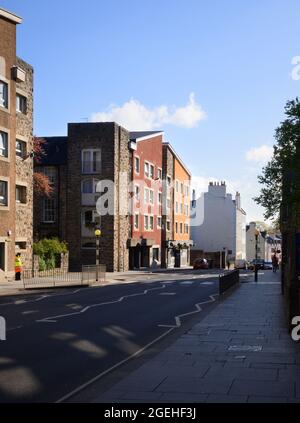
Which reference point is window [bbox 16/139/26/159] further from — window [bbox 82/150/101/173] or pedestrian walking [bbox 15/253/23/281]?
window [bbox 82/150/101/173]

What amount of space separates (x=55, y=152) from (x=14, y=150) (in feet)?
58.8

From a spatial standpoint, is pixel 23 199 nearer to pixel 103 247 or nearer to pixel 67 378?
pixel 103 247

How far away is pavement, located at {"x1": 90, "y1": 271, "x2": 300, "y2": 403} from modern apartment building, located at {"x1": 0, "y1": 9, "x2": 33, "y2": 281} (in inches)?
898

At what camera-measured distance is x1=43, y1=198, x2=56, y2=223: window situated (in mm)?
55469

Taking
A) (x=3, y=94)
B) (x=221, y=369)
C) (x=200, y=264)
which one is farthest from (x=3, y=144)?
(x=200, y=264)

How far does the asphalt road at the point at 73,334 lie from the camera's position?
32.9 feet

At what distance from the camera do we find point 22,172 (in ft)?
133

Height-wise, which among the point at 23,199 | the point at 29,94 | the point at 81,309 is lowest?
the point at 81,309

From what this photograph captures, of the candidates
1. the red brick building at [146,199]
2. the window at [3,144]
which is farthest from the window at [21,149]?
the red brick building at [146,199]

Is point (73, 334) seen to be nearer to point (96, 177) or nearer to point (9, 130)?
point (9, 130)

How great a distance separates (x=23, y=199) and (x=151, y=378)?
3258cm

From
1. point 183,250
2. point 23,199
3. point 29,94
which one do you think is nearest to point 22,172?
point 23,199

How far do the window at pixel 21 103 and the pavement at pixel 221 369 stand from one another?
27.0m

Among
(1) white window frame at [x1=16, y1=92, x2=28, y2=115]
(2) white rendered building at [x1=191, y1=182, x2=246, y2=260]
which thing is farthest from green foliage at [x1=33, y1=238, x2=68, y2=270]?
(2) white rendered building at [x1=191, y1=182, x2=246, y2=260]
